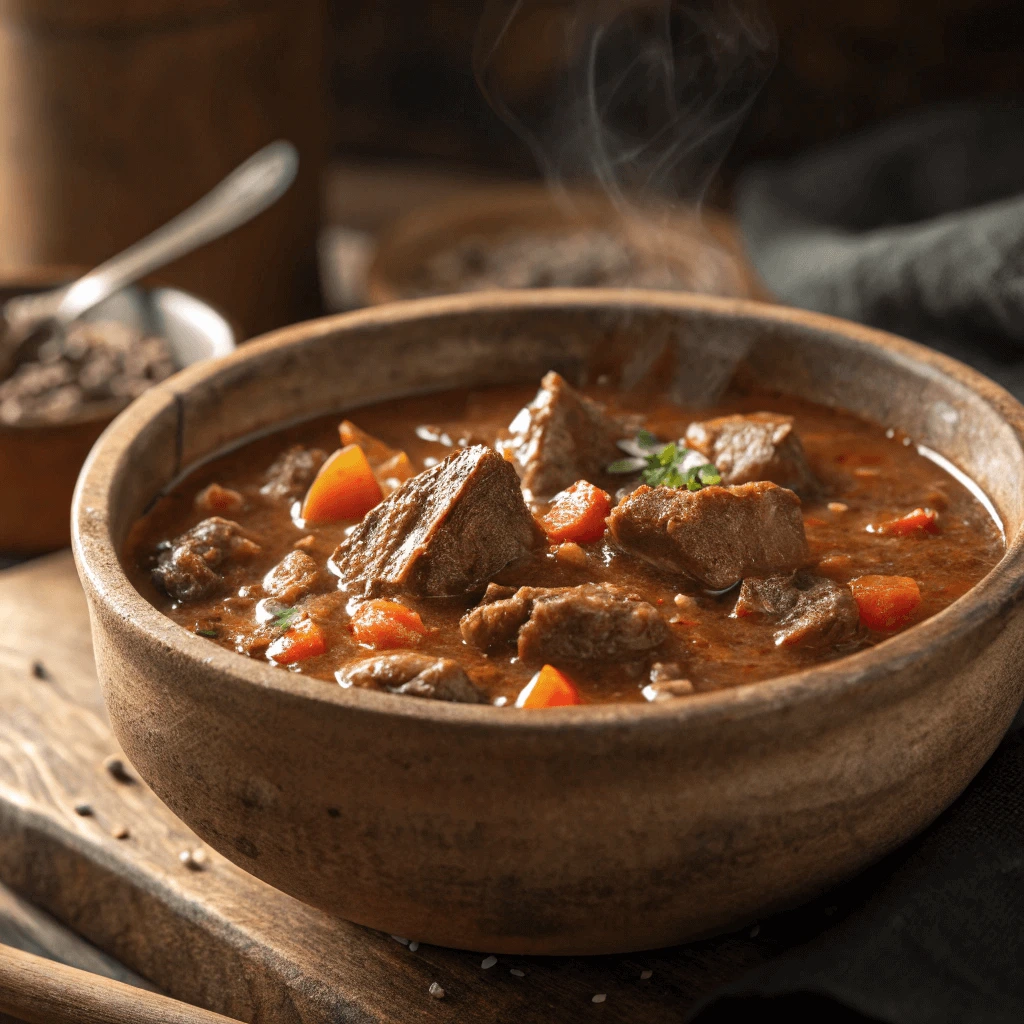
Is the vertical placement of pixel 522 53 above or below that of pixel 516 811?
below

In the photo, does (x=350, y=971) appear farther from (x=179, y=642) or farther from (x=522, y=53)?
(x=522, y=53)

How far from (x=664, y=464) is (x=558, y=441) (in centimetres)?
22

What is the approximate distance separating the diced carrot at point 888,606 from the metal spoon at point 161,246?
2894 millimetres

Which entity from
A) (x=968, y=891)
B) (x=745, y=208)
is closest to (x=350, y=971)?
(x=968, y=891)

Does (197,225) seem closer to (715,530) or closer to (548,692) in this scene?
(715,530)

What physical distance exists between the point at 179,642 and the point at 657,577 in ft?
2.89

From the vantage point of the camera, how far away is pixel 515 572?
2459 millimetres

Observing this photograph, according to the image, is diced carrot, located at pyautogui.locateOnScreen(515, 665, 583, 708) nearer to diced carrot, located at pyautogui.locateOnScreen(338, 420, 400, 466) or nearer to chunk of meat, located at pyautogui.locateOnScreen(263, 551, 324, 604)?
chunk of meat, located at pyautogui.locateOnScreen(263, 551, 324, 604)

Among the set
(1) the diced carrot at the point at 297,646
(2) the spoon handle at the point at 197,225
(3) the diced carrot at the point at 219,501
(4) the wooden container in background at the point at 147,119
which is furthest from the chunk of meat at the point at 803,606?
(4) the wooden container in background at the point at 147,119

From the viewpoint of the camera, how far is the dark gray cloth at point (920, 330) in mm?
1978

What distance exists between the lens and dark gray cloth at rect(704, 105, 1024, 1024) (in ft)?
6.49

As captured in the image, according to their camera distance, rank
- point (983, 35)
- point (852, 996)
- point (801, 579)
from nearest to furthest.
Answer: point (852, 996) → point (801, 579) → point (983, 35)

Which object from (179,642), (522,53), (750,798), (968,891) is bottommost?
(522,53)

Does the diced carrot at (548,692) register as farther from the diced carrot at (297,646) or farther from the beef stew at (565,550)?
the diced carrot at (297,646)
